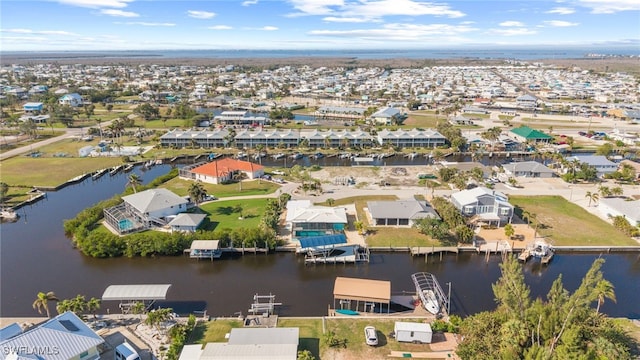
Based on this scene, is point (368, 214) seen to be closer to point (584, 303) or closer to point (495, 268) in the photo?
→ point (495, 268)

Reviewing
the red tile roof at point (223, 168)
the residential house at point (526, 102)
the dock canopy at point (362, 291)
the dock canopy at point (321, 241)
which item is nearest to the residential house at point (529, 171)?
the dock canopy at point (321, 241)

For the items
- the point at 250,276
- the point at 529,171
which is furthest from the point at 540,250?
the point at 250,276

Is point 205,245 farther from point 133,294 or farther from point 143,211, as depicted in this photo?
point 143,211

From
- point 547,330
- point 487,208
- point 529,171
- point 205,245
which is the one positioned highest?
point 529,171

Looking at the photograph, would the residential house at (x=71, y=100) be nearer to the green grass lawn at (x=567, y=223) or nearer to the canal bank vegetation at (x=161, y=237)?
the canal bank vegetation at (x=161, y=237)

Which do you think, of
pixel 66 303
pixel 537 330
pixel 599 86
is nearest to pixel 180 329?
pixel 66 303

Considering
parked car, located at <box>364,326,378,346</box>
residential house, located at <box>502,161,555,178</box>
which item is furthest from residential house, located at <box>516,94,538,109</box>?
parked car, located at <box>364,326,378,346</box>
